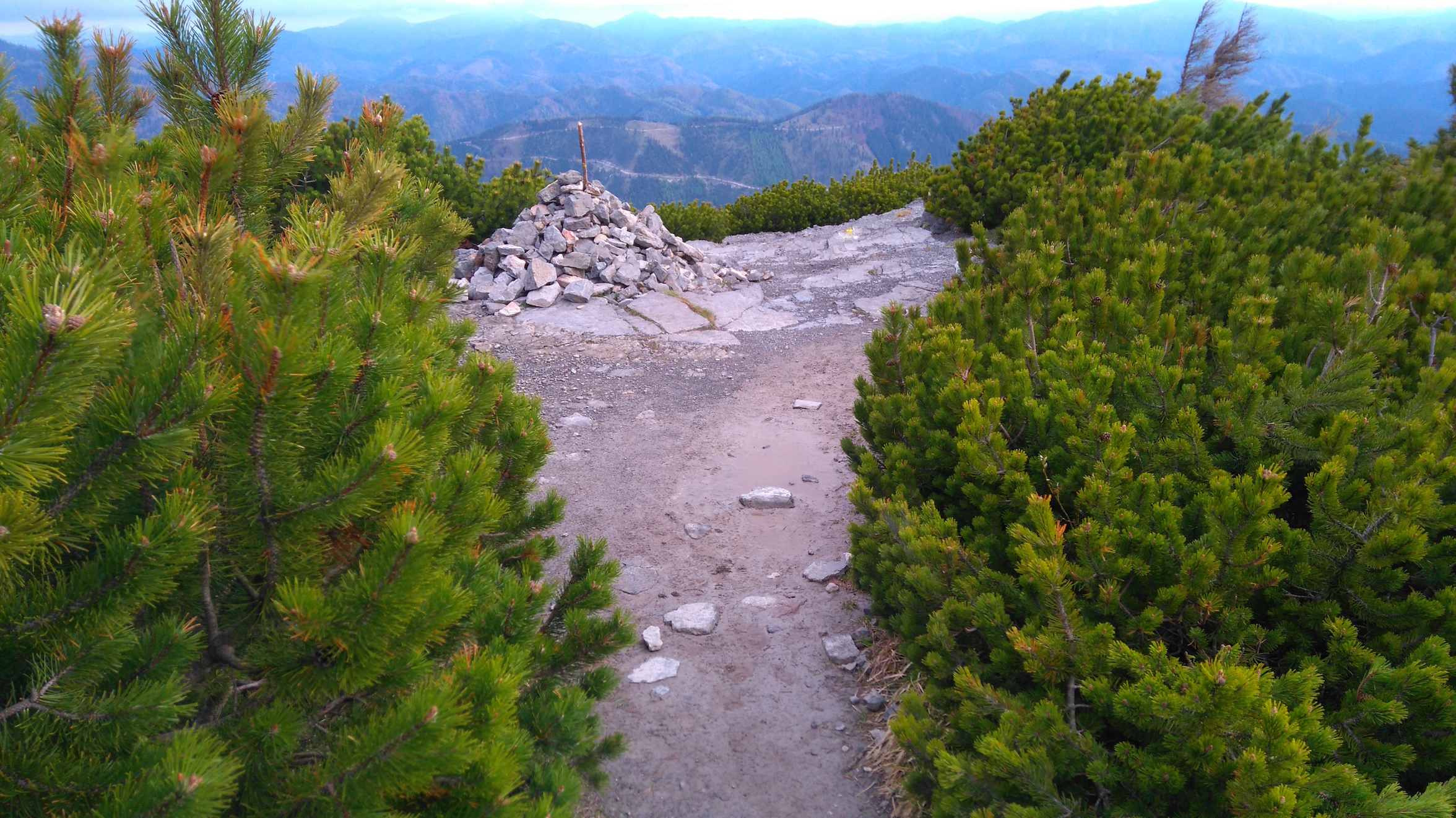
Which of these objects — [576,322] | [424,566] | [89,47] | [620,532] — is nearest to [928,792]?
[424,566]

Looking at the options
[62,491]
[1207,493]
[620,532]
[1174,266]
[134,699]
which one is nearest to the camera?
[62,491]

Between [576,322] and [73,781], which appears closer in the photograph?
[73,781]

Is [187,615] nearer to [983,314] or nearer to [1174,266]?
[983,314]

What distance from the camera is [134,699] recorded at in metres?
1.43

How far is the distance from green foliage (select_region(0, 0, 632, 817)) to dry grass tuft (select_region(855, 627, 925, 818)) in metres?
1.52

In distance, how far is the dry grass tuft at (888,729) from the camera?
2.99 meters

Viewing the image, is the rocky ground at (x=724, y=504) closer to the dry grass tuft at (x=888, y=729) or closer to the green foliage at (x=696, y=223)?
the dry grass tuft at (x=888, y=729)

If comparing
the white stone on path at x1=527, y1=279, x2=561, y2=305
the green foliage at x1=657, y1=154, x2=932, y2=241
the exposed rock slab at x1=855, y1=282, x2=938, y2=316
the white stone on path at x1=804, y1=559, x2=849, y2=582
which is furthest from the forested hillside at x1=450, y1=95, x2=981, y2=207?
the white stone on path at x1=804, y1=559, x2=849, y2=582

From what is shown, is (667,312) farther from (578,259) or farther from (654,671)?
(654,671)

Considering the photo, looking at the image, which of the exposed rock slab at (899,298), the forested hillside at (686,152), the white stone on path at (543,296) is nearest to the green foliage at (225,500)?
the white stone on path at (543,296)

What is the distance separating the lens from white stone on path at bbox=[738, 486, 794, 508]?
5715 millimetres

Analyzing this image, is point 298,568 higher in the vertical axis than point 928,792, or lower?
higher

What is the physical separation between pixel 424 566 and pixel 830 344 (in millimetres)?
8115

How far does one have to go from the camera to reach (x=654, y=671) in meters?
3.94
